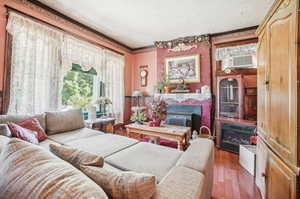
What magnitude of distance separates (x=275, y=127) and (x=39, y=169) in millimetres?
1701

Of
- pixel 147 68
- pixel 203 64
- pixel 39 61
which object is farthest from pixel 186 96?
pixel 39 61

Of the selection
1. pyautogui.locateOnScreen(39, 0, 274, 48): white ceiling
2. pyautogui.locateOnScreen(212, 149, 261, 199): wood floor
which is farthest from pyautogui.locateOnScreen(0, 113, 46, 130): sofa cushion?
pyautogui.locateOnScreen(212, 149, 261, 199): wood floor

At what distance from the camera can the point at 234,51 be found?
11.0ft

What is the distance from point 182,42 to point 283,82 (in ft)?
10.5

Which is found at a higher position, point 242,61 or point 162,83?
point 242,61

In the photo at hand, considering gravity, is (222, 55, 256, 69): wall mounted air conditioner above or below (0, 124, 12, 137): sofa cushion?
above

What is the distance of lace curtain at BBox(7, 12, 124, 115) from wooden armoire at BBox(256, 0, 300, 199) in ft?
10.6

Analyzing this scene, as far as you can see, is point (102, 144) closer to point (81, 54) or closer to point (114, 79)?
point (81, 54)

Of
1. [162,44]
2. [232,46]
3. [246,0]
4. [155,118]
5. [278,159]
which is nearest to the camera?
[278,159]

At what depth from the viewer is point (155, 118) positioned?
9.36ft

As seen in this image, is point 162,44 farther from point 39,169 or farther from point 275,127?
point 39,169

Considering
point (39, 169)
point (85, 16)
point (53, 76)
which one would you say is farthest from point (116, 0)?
point (39, 169)

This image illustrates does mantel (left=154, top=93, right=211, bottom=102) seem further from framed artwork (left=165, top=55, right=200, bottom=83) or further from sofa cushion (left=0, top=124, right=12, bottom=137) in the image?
sofa cushion (left=0, top=124, right=12, bottom=137)

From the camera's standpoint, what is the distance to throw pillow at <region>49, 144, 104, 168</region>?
0.75 m
